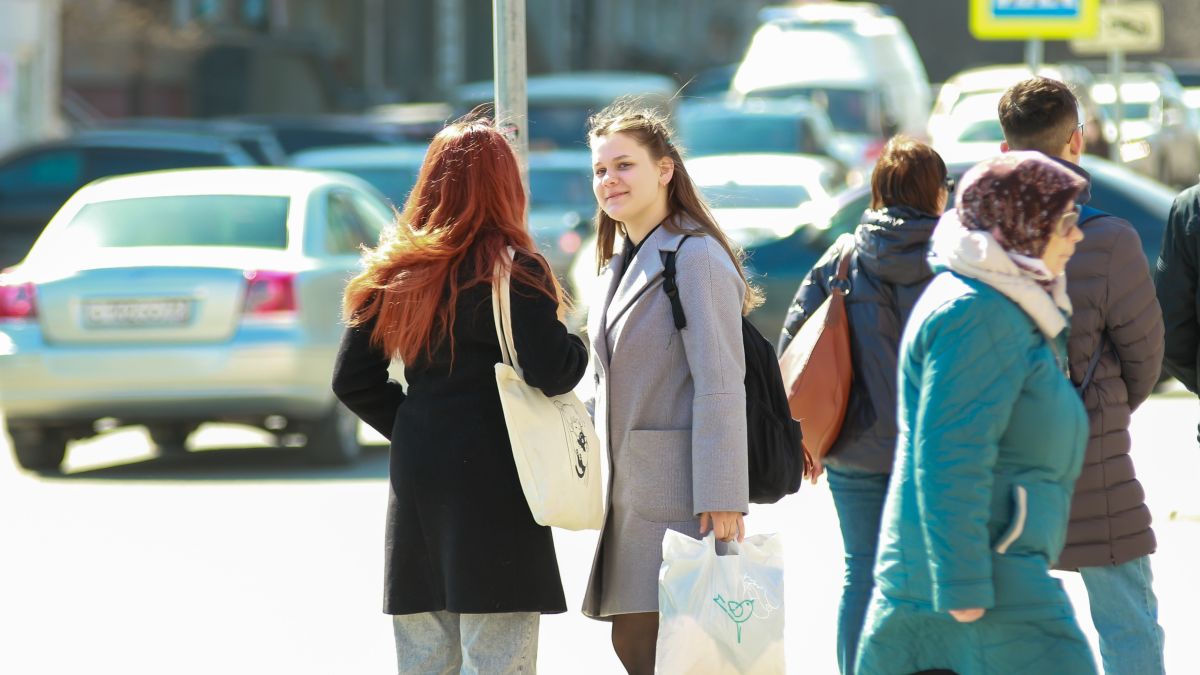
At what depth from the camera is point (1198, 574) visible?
7.32m

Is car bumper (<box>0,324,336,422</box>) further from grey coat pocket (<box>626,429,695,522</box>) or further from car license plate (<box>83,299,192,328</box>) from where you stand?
grey coat pocket (<box>626,429,695,522</box>)

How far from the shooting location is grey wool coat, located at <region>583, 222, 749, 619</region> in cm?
450

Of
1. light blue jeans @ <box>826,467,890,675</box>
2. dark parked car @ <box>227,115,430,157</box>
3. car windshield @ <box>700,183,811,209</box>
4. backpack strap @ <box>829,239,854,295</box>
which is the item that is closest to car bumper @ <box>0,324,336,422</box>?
backpack strap @ <box>829,239,854,295</box>

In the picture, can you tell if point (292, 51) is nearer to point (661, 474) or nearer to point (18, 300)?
point (18, 300)

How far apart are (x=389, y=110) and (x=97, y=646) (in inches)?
1606

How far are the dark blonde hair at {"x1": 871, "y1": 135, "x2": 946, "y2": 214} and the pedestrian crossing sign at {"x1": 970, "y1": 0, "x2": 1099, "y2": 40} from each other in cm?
1155

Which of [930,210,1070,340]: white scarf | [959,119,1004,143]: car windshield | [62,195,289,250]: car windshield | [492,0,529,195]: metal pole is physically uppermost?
[492,0,529,195]: metal pole

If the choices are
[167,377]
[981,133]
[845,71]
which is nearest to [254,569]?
[167,377]

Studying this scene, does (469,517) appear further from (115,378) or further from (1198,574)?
(115,378)

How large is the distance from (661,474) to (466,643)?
0.59m

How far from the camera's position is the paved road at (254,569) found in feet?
21.4

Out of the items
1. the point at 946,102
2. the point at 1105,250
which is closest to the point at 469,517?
the point at 1105,250

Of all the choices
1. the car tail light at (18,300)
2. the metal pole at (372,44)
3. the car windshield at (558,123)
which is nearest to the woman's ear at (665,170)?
the car tail light at (18,300)

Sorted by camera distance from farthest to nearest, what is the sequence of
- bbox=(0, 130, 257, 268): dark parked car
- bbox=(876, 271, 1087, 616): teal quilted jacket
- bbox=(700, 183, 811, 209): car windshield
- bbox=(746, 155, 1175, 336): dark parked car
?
bbox=(0, 130, 257, 268): dark parked car → bbox=(700, 183, 811, 209): car windshield → bbox=(746, 155, 1175, 336): dark parked car → bbox=(876, 271, 1087, 616): teal quilted jacket
